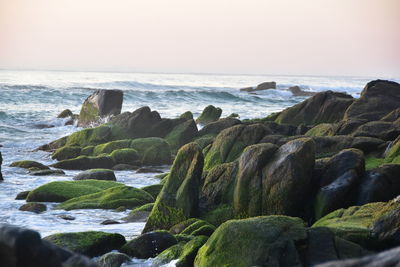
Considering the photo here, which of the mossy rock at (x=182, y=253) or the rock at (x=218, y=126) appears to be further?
the rock at (x=218, y=126)

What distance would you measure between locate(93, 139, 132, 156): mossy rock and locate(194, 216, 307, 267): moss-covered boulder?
18.4m

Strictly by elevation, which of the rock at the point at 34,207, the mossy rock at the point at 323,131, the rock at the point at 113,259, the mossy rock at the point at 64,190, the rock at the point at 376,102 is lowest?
the rock at the point at 34,207

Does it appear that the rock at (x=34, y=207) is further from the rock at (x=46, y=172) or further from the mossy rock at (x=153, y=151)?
the mossy rock at (x=153, y=151)

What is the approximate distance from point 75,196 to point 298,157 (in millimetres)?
8377

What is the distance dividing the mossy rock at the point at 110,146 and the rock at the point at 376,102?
10803mm

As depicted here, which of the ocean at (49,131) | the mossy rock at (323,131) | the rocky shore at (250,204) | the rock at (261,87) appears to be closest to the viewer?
the rocky shore at (250,204)

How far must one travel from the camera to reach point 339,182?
13227 mm

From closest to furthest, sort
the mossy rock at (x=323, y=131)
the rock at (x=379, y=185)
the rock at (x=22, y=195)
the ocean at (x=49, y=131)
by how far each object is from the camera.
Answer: the rock at (x=379, y=185) < the ocean at (x=49, y=131) < the rock at (x=22, y=195) < the mossy rock at (x=323, y=131)

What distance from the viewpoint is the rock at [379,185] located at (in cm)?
1284

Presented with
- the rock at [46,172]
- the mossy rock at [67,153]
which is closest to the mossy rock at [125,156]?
the mossy rock at [67,153]

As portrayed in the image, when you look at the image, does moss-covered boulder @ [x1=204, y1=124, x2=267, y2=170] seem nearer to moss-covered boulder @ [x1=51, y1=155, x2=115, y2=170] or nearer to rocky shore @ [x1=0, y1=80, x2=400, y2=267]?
rocky shore @ [x1=0, y1=80, x2=400, y2=267]

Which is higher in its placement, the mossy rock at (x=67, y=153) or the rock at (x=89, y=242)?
the rock at (x=89, y=242)

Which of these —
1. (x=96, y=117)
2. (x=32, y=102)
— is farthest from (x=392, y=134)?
(x=32, y=102)

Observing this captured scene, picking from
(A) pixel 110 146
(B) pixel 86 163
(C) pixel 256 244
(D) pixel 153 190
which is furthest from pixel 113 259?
(A) pixel 110 146
